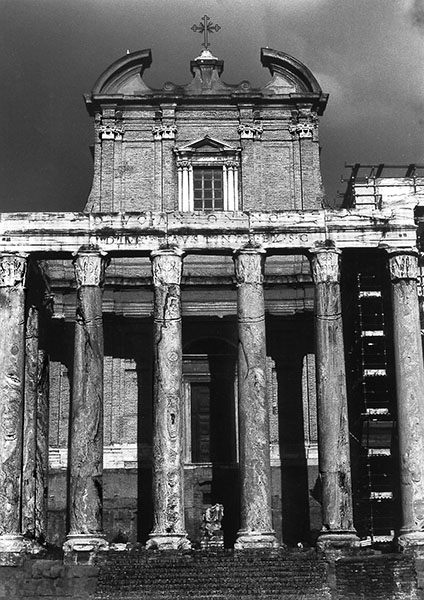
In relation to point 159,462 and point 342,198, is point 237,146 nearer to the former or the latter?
point 342,198

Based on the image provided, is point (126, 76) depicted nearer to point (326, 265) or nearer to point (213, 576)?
point (326, 265)

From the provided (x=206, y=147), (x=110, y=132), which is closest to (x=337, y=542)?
(x=206, y=147)

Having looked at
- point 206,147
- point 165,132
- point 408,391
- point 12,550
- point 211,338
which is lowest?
point 12,550

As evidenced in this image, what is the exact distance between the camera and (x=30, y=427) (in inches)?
1347

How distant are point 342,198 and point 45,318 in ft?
57.2

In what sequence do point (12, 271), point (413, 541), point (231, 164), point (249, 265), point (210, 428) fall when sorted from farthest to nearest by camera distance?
point (231, 164) < point (210, 428) < point (249, 265) < point (12, 271) < point (413, 541)

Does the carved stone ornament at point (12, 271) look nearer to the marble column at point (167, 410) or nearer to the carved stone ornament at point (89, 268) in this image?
the carved stone ornament at point (89, 268)

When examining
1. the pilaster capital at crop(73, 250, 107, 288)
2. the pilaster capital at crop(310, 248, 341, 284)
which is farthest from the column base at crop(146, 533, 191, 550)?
the pilaster capital at crop(310, 248, 341, 284)

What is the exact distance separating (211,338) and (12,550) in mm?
12323

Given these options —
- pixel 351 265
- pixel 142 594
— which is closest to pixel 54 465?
pixel 142 594

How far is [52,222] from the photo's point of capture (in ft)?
108

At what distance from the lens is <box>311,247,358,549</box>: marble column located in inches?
1198

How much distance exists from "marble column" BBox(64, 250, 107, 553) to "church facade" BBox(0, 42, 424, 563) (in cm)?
6

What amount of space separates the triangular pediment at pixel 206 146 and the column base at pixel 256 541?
16149 mm
